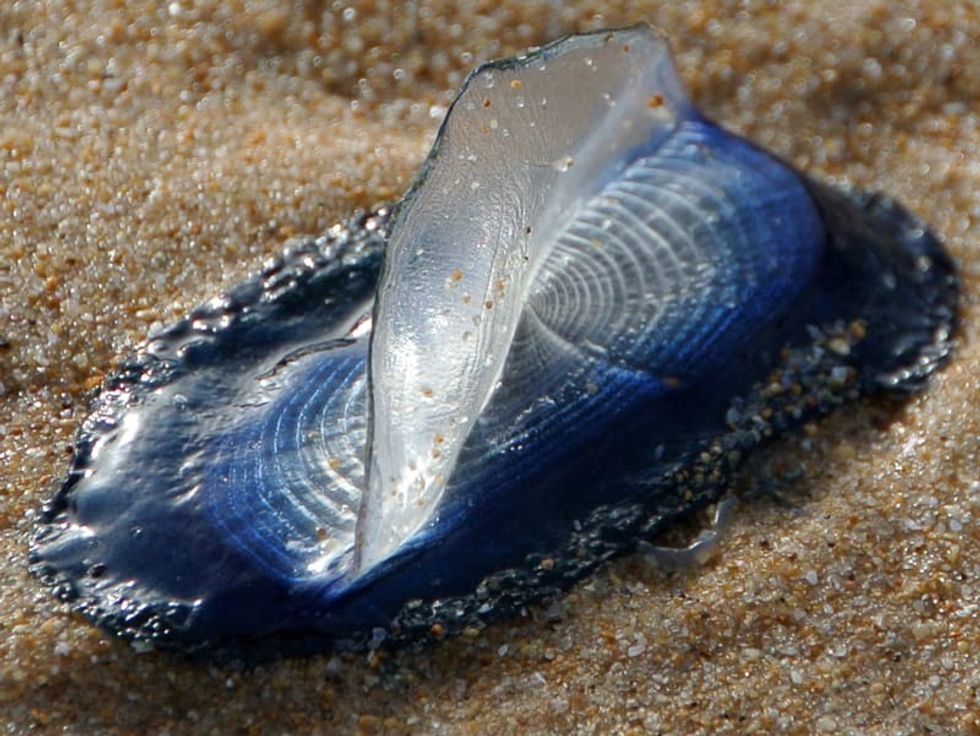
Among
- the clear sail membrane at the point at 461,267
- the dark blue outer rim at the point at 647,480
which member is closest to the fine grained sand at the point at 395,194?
the dark blue outer rim at the point at 647,480

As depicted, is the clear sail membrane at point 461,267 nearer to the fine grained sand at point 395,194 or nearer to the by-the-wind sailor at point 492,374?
the by-the-wind sailor at point 492,374

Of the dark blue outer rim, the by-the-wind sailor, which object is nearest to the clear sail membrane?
the by-the-wind sailor

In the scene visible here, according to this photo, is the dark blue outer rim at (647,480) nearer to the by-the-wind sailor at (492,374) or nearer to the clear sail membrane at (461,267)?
the by-the-wind sailor at (492,374)

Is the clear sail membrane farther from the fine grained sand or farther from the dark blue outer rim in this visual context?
the fine grained sand

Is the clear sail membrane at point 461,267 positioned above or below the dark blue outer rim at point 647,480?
above

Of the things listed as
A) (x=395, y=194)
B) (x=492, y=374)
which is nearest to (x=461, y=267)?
(x=492, y=374)

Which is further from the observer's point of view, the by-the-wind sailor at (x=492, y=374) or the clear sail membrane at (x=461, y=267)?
the by-the-wind sailor at (x=492, y=374)

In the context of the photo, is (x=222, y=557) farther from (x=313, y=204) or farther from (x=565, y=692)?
(x=313, y=204)
